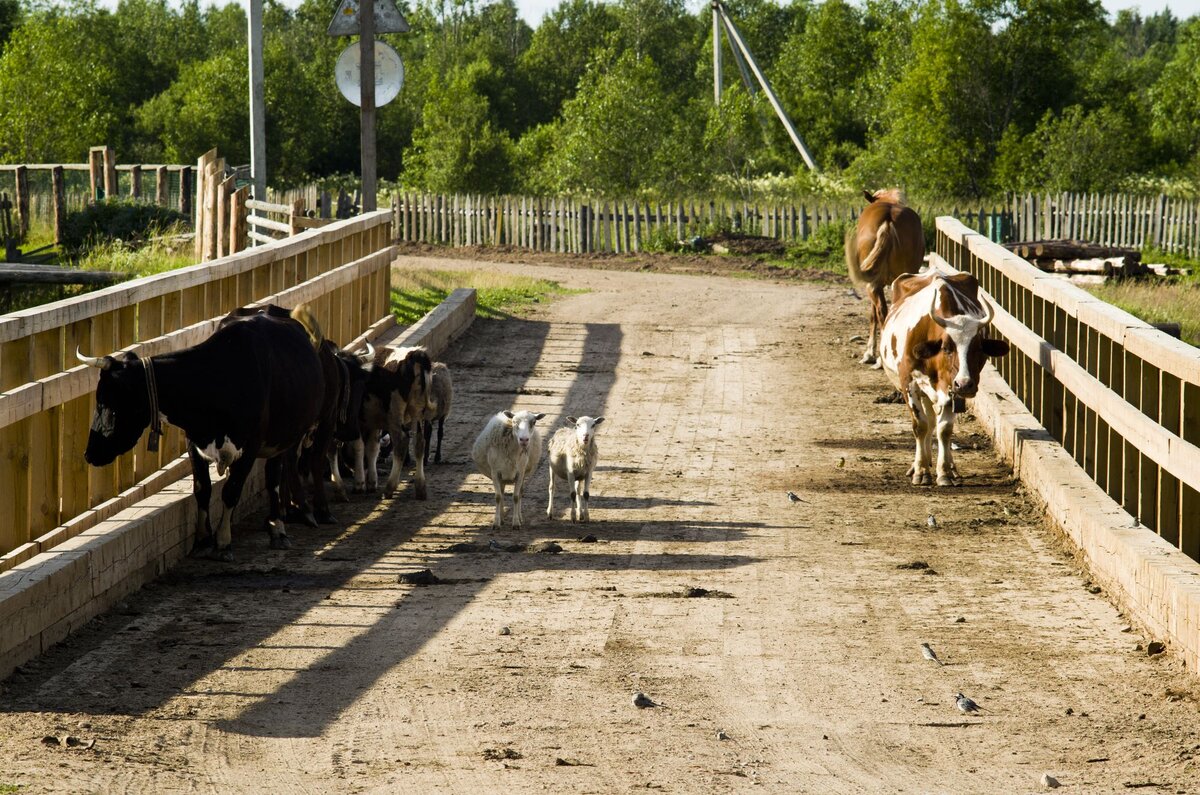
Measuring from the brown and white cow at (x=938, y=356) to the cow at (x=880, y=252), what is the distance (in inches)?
194

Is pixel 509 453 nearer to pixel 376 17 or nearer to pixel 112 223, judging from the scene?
pixel 376 17

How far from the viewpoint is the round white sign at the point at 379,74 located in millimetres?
21859

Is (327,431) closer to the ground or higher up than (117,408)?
closer to the ground

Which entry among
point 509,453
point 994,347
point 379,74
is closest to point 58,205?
point 379,74

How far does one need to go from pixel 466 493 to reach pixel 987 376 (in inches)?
226

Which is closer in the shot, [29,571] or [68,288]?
[29,571]

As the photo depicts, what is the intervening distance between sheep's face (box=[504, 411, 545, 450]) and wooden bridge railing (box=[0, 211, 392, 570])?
227cm

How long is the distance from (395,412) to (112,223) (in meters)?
23.7

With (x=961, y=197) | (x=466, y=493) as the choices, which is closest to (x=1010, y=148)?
(x=961, y=197)

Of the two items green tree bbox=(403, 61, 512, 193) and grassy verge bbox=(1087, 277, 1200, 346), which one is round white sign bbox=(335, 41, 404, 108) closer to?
grassy verge bbox=(1087, 277, 1200, 346)

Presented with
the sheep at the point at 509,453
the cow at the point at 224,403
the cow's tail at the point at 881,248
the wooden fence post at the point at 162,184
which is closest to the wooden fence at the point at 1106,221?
the wooden fence post at the point at 162,184

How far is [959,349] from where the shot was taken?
40.3ft

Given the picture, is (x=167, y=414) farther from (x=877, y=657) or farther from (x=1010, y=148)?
(x=1010, y=148)

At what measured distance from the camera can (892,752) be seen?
6359mm
